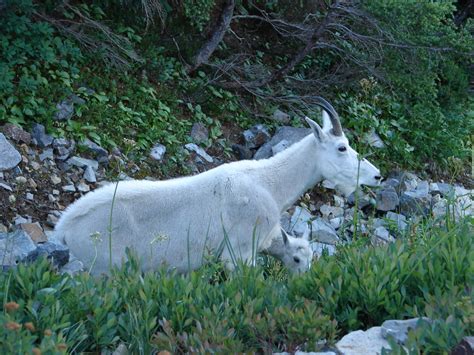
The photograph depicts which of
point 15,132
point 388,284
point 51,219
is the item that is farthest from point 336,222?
point 388,284

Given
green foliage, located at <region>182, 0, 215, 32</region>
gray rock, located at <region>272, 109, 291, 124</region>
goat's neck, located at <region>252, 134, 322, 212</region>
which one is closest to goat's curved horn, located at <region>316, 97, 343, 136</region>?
goat's neck, located at <region>252, 134, 322, 212</region>

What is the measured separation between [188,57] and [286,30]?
187cm

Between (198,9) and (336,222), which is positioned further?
(198,9)

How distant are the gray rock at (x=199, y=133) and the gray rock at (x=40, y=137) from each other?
2.11 metres

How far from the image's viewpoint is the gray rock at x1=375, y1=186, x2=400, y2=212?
35.9 ft

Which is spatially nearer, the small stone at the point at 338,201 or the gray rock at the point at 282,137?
the small stone at the point at 338,201

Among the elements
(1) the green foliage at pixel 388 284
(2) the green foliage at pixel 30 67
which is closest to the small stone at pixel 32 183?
(2) the green foliage at pixel 30 67

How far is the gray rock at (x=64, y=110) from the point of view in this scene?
10008mm

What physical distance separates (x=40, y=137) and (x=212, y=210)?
341 cm

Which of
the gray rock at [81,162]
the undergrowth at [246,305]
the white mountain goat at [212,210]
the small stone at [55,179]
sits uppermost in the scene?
the undergrowth at [246,305]

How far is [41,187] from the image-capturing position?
30.4 feet

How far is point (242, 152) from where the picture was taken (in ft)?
37.3

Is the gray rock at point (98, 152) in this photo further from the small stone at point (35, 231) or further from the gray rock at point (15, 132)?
the small stone at point (35, 231)

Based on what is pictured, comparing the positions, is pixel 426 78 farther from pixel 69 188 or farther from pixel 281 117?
pixel 69 188
